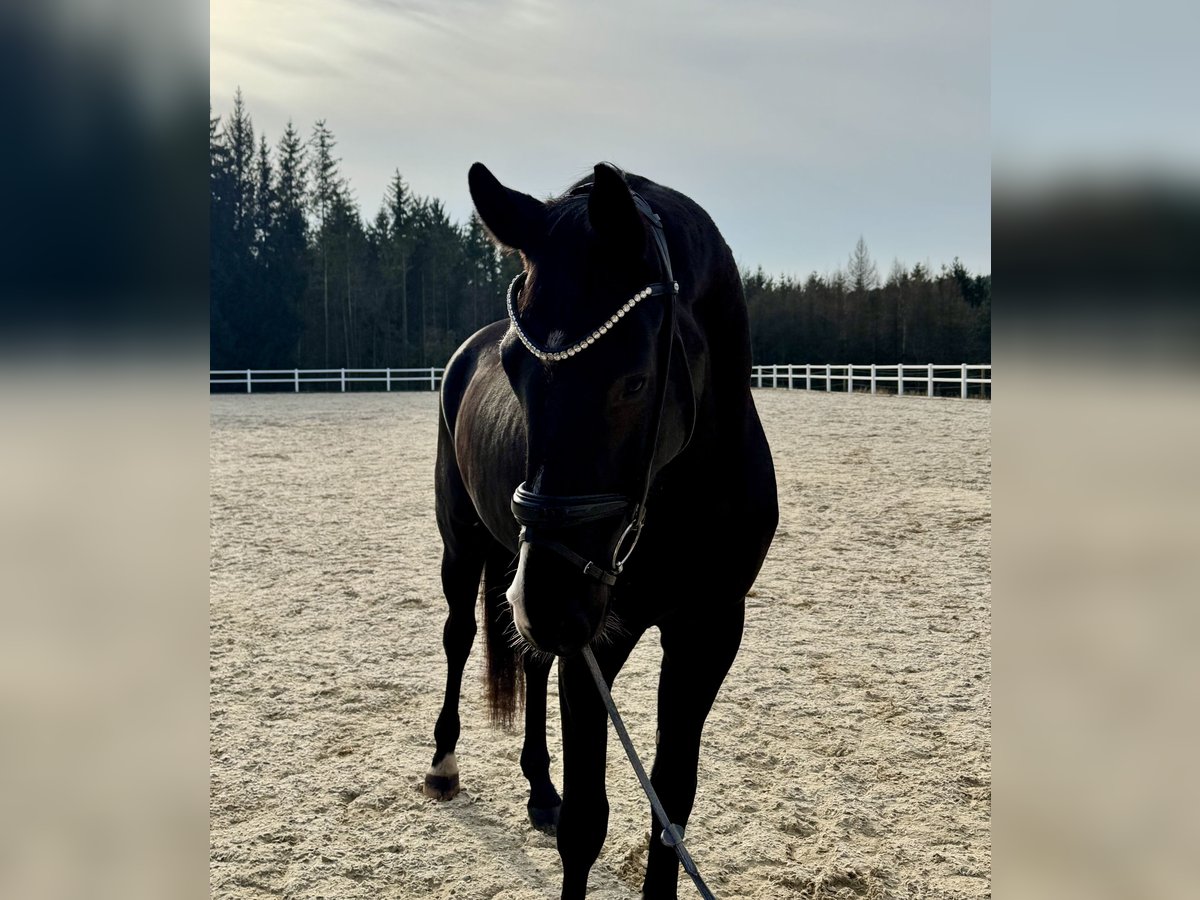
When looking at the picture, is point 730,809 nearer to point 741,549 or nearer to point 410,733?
point 741,549

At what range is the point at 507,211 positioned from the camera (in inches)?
80.0

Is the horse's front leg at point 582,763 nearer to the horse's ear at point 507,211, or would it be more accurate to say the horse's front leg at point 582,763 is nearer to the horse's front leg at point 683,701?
the horse's front leg at point 683,701

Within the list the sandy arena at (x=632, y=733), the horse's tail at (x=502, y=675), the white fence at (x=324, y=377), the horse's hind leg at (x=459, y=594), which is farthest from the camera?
the white fence at (x=324, y=377)

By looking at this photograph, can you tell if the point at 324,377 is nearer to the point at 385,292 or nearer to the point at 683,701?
the point at 385,292

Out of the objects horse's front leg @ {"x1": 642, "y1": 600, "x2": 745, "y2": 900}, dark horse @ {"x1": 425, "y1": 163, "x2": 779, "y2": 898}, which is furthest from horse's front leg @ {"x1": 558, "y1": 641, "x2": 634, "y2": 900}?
horse's front leg @ {"x1": 642, "y1": 600, "x2": 745, "y2": 900}

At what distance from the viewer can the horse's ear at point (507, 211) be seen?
1984 mm

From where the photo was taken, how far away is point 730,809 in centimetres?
302

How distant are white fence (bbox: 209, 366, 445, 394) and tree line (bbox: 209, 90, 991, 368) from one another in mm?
2595

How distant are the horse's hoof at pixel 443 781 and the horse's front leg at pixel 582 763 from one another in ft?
3.16

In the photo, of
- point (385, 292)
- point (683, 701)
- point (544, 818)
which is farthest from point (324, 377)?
point (683, 701)

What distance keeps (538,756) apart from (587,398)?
202cm
